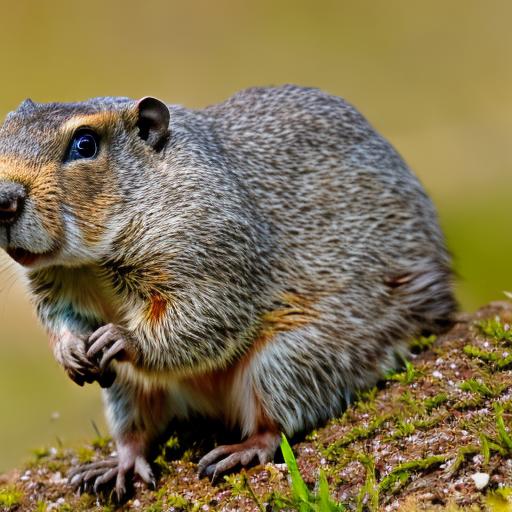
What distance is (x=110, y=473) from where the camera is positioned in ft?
20.4

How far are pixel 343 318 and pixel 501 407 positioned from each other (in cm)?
143

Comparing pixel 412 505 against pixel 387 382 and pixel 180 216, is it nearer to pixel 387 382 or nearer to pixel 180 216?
pixel 387 382

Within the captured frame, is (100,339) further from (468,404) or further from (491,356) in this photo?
(491,356)

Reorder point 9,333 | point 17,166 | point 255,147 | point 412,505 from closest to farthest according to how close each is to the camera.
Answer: point 412,505
point 17,166
point 255,147
point 9,333

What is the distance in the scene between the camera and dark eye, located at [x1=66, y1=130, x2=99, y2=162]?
18.6 ft

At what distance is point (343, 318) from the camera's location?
255 inches

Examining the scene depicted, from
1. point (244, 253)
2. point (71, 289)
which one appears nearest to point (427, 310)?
point (244, 253)

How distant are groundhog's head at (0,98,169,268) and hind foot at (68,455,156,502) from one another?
1482 millimetres

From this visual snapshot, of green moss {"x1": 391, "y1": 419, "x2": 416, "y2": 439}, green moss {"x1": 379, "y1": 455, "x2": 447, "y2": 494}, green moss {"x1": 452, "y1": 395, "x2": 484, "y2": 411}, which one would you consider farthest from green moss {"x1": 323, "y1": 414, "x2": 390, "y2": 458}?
green moss {"x1": 379, "y1": 455, "x2": 447, "y2": 494}

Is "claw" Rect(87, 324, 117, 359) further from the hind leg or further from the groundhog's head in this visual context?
the hind leg

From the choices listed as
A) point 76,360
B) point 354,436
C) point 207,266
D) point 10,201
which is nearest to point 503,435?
point 354,436

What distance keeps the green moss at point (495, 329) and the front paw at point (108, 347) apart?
248 centimetres

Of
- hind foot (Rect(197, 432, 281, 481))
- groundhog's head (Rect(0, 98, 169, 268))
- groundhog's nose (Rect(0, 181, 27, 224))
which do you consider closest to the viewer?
groundhog's nose (Rect(0, 181, 27, 224))

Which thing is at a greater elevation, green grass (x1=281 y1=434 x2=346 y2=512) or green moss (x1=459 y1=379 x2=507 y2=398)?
green moss (x1=459 y1=379 x2=507 y2=398)
